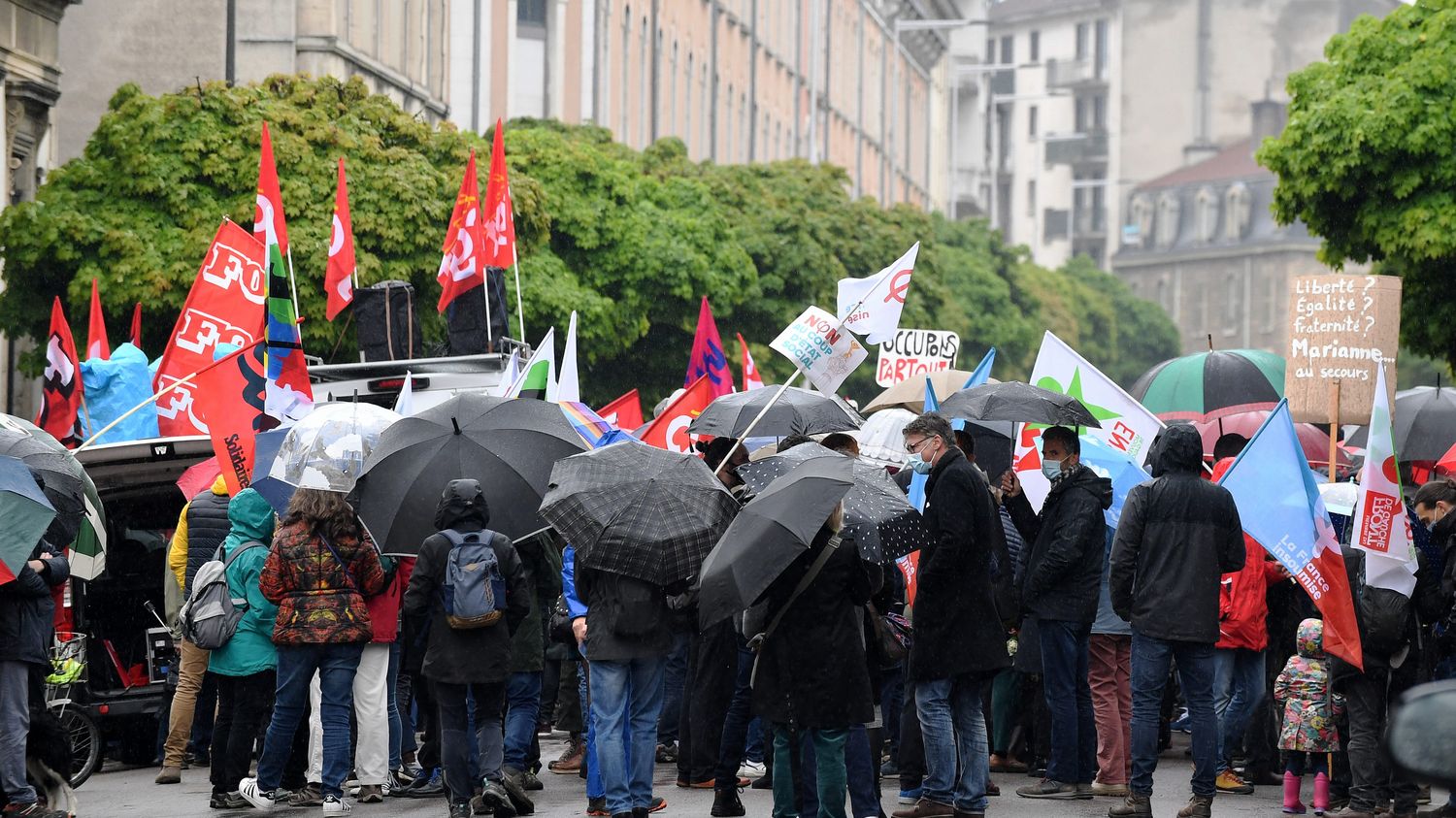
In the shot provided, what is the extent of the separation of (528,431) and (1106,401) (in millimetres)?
4012

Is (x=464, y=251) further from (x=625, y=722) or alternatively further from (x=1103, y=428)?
(x=625, y=722)

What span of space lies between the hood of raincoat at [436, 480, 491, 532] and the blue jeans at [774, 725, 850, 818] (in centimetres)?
173

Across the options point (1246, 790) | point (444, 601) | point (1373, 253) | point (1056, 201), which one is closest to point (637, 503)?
point (444, 601)

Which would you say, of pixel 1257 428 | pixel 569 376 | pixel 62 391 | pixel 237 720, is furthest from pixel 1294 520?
pixel 62 391

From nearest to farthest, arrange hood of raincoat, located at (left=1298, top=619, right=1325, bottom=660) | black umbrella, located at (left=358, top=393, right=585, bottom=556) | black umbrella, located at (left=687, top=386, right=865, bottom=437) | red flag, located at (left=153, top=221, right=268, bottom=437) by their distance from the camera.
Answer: black umbrella, located at (left=358, top=393, right=585, bottom=556) → hood of raincoat, located at (left=1298, top=619, right=1325, bottom=660) → black umbrella, located at (left=687, top=386, right=865, bottom=437) → red flag, located at (left=153, top=221, right=268, bottom=437)

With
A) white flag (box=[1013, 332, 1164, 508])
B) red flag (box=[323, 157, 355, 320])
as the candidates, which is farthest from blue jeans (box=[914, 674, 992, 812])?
red flag (box=[323, 157, 355, 320])

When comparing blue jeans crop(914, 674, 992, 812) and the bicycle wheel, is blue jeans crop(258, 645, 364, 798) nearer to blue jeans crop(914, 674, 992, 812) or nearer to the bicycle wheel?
the bicycle wheel

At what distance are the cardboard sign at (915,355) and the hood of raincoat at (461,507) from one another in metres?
9.92

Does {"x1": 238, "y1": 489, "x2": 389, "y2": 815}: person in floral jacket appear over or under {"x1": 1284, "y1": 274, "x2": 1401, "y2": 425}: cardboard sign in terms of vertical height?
under

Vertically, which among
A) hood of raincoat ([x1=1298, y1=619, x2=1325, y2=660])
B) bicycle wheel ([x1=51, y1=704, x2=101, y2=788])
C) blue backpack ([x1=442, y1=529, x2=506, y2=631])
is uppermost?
blue backpack ([x1=442, y1=529, x2=506, y2=631])

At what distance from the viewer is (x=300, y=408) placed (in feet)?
44.2

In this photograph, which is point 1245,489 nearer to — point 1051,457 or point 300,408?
point 1051,457

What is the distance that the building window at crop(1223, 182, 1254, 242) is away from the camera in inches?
4966

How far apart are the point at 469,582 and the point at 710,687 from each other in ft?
5.68
